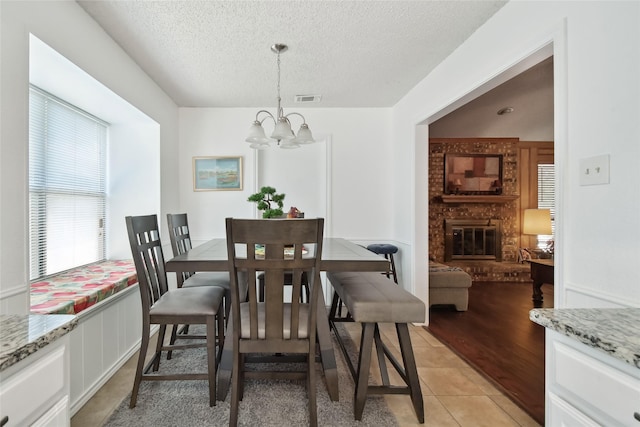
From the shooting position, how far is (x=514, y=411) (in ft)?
5.64

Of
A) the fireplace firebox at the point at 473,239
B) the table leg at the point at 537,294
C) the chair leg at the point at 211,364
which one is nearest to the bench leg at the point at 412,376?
the chair leg at the point at 211,364

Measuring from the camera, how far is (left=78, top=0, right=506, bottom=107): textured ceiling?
1872 mm

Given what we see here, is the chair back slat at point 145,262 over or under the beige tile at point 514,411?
over

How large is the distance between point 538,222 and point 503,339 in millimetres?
3068

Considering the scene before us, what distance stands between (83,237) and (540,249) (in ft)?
21.4

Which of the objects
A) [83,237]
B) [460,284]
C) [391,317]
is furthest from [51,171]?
[460,284]

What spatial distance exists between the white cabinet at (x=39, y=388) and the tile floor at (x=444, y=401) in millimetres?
1087

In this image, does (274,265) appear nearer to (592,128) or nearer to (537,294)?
(592,128)

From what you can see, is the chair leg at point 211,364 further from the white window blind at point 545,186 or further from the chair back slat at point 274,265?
the white window blind at point 545,186

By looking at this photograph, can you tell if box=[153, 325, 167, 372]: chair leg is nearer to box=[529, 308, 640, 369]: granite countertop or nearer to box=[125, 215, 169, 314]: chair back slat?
box=[125, 215, 169, 314]: chair back slat

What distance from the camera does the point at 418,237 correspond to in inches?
123

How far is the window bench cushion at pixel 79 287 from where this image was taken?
1.64 metres

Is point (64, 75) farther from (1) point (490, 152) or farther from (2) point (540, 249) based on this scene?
(2) point (540, 249)

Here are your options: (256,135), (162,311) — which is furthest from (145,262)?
(256,135)
